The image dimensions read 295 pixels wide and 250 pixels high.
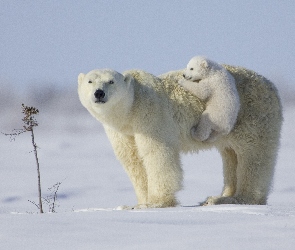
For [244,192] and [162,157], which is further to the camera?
[244,192]

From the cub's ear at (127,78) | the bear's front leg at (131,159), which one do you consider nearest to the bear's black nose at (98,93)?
the cub's ear at (127,78)

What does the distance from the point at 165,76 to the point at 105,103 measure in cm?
152

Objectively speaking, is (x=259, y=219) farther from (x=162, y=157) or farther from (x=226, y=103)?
(x=226, y=103)

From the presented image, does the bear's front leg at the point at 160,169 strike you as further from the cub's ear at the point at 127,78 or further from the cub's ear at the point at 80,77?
the cub's ear at the point at 80,77

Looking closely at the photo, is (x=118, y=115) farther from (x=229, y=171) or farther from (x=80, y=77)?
(x=229, y=171)

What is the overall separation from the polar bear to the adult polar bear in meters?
0.14

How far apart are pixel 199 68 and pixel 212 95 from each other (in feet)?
1.49

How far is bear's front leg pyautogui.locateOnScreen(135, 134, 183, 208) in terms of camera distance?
9359 millimetres

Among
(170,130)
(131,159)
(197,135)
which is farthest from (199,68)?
(131,159)

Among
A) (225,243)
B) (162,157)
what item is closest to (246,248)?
(225,243)

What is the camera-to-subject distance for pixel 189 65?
10250mm

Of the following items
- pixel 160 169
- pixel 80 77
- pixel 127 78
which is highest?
pixel 80 77

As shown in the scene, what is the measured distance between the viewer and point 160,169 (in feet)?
30.7

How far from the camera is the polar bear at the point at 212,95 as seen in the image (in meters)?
9.98
